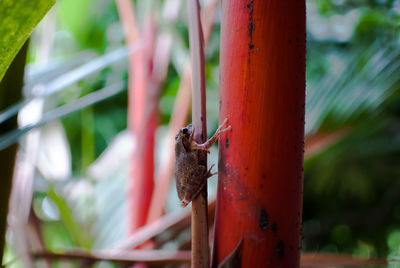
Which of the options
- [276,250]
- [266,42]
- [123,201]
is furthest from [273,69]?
[123,201]

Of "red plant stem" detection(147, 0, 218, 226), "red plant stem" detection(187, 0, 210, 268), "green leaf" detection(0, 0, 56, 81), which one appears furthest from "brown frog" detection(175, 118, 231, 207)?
"red plant stem" detection(147, 0, 218, 226)

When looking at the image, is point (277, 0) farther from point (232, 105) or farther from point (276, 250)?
point (276, 250)

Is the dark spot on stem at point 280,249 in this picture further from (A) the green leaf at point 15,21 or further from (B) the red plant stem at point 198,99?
(A) the green leaf at point 15,21

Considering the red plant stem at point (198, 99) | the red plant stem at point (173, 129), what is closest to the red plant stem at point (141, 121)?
the red plant stem at point (173, 129)

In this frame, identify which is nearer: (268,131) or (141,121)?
(268,131)

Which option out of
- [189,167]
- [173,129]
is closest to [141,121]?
[173,129]

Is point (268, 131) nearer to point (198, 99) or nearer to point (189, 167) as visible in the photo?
point (198, 99)

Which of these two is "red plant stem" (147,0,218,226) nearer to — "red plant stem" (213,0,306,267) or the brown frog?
the brown frog
